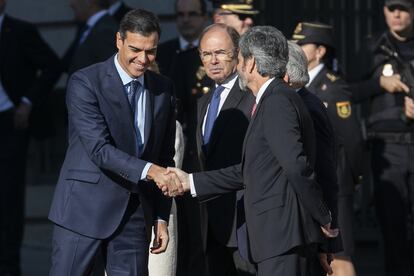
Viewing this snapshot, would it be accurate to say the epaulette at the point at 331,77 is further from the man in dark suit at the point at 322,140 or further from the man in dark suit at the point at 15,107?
the man in dark suit at the point at 15,107

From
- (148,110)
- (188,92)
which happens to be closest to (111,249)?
(148,110)

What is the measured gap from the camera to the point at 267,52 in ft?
23.3

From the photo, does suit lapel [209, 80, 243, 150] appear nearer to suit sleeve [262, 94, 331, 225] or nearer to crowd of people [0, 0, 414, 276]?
crowd of people [0, 0, 414, 276]

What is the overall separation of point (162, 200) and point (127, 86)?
0.72 meters

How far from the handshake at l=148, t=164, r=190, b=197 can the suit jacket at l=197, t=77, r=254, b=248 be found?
1.89ft

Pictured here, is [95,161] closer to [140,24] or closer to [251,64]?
[140,24]

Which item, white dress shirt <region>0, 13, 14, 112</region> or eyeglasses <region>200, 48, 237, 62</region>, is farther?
white dress shirt <region>0, 13, 14, 112</region>

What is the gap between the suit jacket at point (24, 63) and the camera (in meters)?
10.9

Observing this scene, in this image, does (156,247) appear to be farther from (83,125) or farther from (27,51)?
(27,51)

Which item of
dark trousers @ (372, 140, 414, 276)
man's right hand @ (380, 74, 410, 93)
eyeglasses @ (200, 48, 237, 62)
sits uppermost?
eyeglasses @ (200, 48, 237, 62)

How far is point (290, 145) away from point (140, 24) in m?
1.06

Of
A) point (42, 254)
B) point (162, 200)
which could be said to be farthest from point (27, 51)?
point (162, 200)

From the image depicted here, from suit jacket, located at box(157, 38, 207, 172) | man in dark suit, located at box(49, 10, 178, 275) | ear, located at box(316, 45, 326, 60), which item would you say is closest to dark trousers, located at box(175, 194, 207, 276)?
suit jacket, located at box(157, 38, 207, 172)

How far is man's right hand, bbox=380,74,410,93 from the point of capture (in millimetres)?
9945
